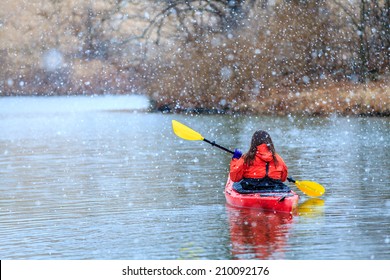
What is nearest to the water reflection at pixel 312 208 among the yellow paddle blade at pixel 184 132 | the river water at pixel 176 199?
the river water at pixel 176 199

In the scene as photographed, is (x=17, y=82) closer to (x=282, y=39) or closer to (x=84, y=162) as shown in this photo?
(x=282, y=39)

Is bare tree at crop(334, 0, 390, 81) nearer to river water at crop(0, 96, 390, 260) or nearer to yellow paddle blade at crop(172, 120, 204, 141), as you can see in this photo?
river water at crop(0, 96, 390, 260)

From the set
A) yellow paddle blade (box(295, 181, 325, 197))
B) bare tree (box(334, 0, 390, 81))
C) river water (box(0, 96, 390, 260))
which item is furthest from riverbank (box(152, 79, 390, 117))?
yellow paddle blade (box(295, 181, 325, 197))

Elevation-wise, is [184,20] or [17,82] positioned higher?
[184,20]

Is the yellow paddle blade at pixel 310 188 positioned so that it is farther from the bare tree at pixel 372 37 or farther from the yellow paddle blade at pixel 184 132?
the bare tree at pixel 372 37

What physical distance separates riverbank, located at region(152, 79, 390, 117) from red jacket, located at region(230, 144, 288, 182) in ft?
60.3

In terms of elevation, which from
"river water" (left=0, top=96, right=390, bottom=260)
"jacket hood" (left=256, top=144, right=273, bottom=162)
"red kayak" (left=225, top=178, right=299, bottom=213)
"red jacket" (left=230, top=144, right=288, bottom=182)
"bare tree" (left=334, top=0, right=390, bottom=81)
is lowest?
"river water" (left=0, top=96, right=390, bottom=260)

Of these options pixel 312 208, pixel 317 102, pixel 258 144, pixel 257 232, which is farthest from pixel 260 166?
pixel 317 102

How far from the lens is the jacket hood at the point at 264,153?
12.2 meters

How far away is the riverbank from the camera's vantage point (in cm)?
3069

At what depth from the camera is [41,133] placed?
90.2 ft

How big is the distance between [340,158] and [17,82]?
43.5m
